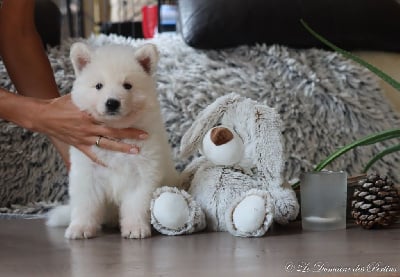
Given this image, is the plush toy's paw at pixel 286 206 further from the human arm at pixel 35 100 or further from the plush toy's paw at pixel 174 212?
the human arm at pixel 35 100

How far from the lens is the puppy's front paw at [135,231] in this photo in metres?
0.98

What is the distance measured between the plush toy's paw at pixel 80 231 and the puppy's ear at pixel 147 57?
0.27 metres

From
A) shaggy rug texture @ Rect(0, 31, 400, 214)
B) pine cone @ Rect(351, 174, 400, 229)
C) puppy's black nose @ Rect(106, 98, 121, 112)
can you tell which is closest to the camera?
puppy's black nose @ Rect(106, 98, 121, 112)

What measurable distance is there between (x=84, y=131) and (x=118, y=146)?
60mm

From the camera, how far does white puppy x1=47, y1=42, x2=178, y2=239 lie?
96 cm

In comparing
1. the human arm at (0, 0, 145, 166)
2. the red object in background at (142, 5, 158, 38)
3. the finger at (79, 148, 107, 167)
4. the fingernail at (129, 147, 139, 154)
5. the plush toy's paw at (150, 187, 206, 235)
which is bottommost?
the plush toy's paw at (150, 187, 206, 235)

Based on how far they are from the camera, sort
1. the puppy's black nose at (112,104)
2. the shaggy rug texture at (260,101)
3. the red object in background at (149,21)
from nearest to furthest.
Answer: the puppy's black nose at (112,104) < the shaggy rug texture at (260,101) < the red object in background at (149,21)

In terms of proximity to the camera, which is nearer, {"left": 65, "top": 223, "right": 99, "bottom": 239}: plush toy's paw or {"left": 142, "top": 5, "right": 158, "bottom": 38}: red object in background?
{"left": 65, "top": 223, "right": 99, "bottom": 239}: plush toy's paw

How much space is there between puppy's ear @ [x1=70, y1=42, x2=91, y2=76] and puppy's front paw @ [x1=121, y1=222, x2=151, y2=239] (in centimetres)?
26

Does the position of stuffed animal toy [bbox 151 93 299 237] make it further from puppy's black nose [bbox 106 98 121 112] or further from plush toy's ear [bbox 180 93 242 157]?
puppy's black nose [bbox 106 98 121 112]

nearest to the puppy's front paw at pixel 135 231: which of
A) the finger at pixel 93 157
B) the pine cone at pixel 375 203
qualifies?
the finger at pixel 93 157

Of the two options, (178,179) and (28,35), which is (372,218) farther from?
(28,35)

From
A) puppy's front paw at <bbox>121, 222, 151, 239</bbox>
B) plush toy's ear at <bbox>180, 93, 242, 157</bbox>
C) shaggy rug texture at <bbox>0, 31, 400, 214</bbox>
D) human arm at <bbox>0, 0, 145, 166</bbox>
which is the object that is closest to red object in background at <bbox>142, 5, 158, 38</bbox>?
shaggy rug texture at <bbox>0, 31, 400, 214</bbox>

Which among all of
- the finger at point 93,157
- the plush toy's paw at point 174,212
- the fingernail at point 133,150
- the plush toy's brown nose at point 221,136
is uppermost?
the plush toy's brown nose at point 221,136
